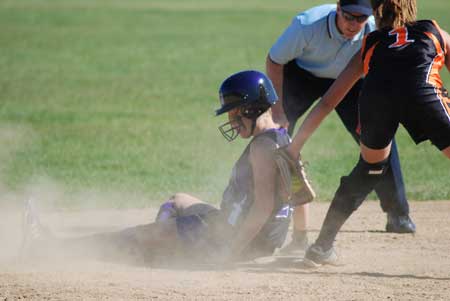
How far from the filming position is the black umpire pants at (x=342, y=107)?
690 centimetres

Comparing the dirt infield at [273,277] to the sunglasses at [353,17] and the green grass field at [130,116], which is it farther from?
the green grass field at [130,116]

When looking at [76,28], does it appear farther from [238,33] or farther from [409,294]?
[409,294]

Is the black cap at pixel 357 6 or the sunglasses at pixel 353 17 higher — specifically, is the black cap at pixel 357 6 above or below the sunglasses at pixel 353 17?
above

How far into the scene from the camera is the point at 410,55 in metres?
5.30

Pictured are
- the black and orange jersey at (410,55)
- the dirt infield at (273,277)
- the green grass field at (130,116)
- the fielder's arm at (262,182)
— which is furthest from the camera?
the green grass field at (130,116)

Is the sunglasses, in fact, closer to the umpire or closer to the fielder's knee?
the umpire

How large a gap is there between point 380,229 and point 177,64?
1309 cm

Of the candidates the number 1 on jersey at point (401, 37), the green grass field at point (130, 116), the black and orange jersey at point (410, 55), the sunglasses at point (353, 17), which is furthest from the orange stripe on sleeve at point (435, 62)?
the green grass field at point (130, 116)

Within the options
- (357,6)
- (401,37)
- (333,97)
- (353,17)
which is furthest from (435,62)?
(353,17)

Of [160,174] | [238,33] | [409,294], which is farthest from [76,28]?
[409,294]

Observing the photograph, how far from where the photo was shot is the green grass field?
914 cm

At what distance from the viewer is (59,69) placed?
18.3 m

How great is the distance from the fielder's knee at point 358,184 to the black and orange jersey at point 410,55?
0.62 meters

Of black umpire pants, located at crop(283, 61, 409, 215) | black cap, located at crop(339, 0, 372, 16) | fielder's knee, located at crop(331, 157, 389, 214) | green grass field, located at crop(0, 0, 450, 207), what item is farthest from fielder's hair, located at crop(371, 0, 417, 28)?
green grass field, located at crop(0, 0, 450, 207)
